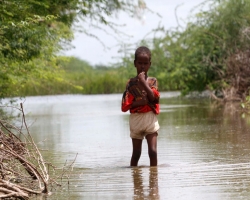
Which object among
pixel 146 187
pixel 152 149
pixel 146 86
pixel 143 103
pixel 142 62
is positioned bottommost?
pixel 146 187

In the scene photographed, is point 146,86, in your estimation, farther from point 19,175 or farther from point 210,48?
point 210,48

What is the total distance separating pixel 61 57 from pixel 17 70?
640 cm

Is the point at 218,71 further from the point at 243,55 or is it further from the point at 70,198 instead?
the point at 70,198

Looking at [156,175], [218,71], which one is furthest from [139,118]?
[218,71]

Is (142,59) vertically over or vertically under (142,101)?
over

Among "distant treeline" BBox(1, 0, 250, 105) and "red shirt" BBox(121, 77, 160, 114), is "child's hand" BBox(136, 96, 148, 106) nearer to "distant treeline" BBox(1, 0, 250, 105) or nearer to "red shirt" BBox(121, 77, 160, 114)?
"red shirt" BBox(121, 77, 160, 114)

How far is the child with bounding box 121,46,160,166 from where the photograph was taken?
8.98m

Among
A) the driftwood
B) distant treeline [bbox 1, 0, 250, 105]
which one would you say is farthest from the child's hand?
distant treeline [bbox 1, 0, 250, 105]

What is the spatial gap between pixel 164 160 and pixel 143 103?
1357 millimetres

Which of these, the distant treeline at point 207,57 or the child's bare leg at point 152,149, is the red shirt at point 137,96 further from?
the distant treeline at point 207,57

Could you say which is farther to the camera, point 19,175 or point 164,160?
point 164,160

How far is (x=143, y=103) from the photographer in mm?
8992

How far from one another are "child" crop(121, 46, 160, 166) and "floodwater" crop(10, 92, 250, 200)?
16.5 inches

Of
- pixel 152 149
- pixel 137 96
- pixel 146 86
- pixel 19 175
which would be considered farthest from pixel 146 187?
pixel 137 96
